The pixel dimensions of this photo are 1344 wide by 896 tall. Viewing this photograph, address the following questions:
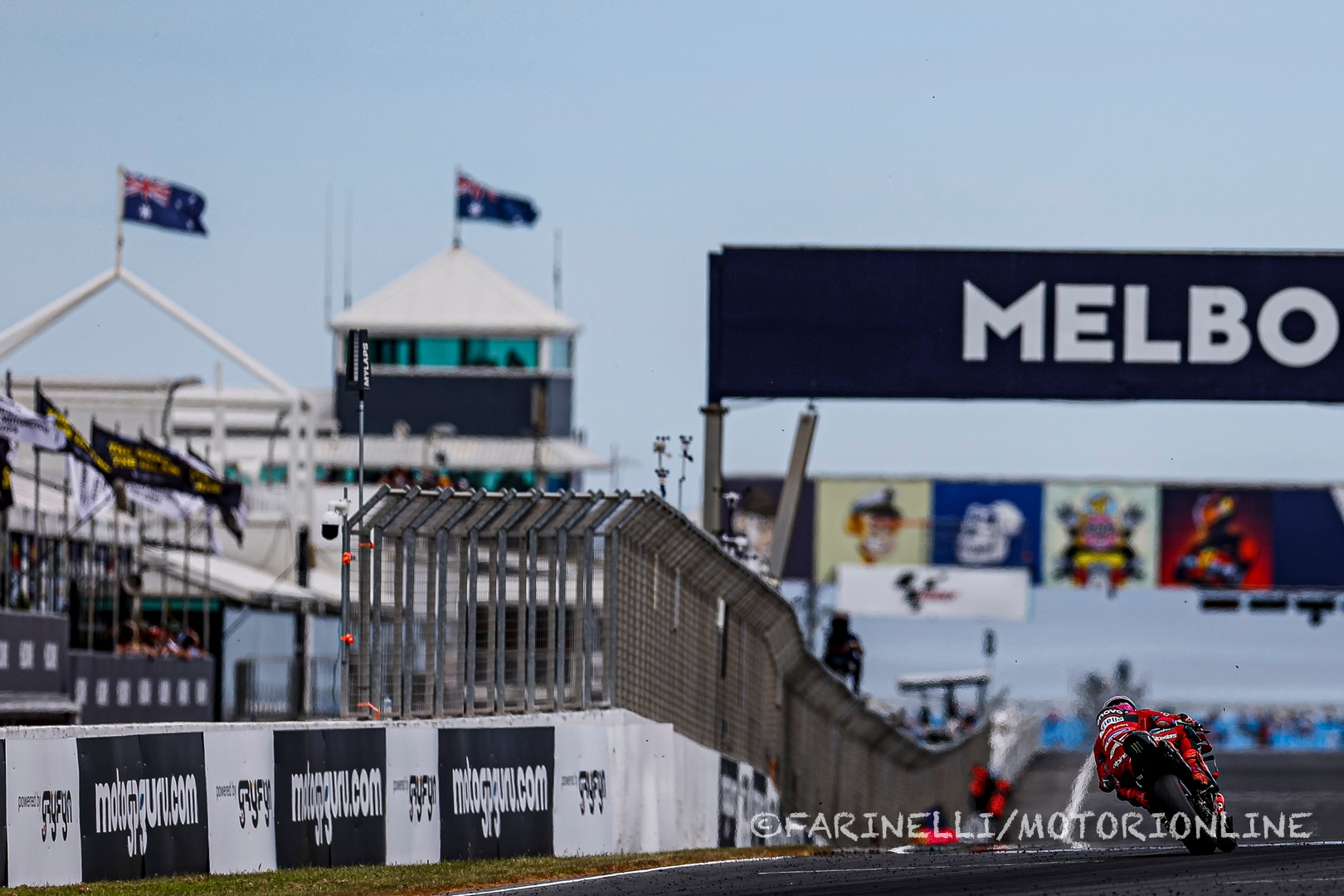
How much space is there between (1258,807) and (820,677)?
19.1m

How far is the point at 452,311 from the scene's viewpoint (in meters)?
85.2

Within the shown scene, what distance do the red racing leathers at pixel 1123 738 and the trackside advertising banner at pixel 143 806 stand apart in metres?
5.86

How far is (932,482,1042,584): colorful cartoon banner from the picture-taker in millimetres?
68688

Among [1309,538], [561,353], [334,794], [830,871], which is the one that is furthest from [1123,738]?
[561,353]

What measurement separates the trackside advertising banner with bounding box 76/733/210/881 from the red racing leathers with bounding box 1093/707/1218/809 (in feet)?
19.2

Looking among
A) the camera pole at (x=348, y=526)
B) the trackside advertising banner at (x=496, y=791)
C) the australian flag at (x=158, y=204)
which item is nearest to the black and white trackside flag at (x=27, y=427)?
the camera pole at (x=348, y=526)

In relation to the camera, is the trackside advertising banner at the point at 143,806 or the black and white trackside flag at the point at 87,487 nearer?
the trackside advertising banner at the point at 143,806

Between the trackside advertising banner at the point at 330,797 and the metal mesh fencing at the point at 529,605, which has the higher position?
the metal mesh fencing at the point at 529,605

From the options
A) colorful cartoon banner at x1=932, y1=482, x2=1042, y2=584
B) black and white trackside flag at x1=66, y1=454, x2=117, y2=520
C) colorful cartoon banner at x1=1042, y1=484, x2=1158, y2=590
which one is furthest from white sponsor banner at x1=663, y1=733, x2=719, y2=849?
colorful cartoon banner at x1=932, y1=482, x2=1042, y2=584

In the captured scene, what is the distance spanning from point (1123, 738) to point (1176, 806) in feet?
2.00

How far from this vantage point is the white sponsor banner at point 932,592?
70500mm

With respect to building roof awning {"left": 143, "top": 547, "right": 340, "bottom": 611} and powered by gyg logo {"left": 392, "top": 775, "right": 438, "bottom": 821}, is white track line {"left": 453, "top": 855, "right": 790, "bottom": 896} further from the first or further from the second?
building roof awning {"left": 143, "top": 547, "right": 340, "bottom": 611}

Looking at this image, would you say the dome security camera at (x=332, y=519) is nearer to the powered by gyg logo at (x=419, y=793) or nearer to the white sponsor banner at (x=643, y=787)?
the powered by gyg logo at (x=419, y=793)

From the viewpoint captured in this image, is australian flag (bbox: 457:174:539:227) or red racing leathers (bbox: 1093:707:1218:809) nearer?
red racing leathers (bbox: 1093:707:1218:809)
